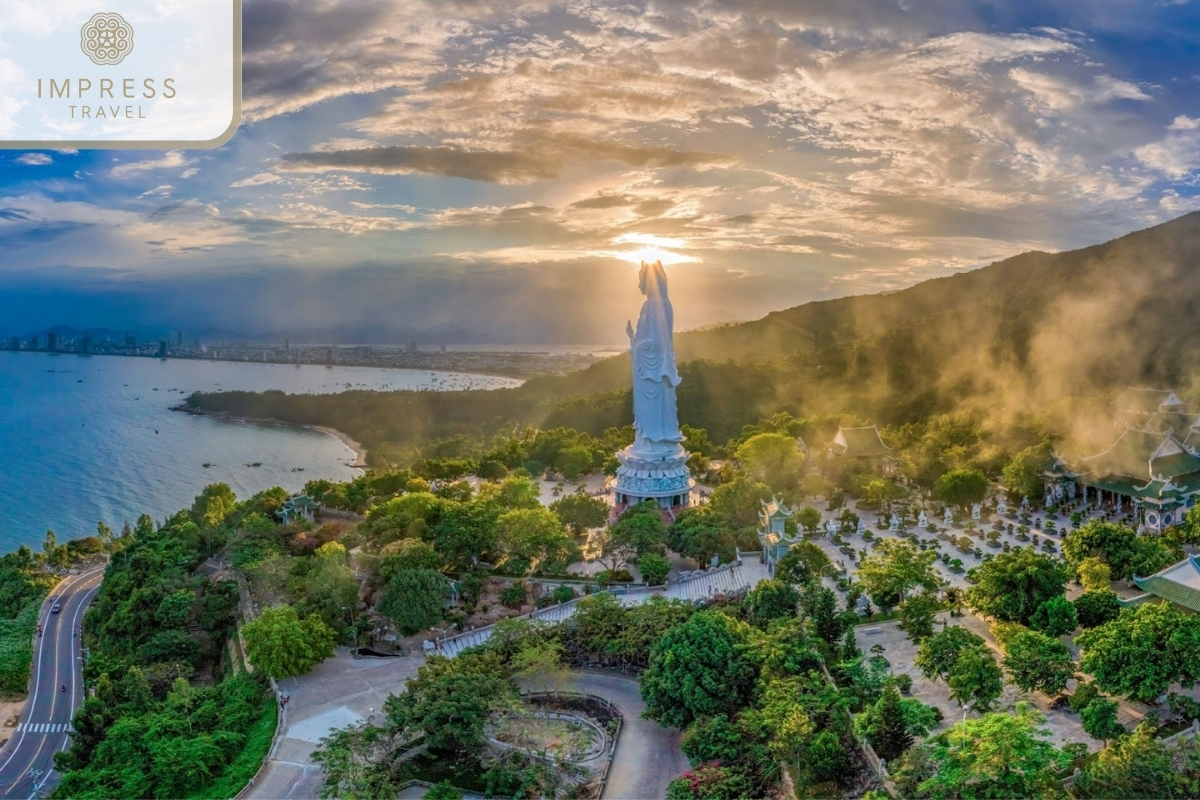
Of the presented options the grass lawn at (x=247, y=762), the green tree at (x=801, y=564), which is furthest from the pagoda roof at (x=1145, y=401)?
the grass lawn at (x=247, y=762)

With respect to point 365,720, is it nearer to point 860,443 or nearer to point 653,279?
point 653,279

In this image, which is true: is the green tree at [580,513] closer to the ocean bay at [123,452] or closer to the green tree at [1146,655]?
the green tree at [1146,655]

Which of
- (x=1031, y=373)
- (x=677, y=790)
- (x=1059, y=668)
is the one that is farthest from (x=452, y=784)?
(x=1031, y=373)

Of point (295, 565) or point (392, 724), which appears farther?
point (295, 565)

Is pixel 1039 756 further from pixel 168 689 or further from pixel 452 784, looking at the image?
pixel 168 689

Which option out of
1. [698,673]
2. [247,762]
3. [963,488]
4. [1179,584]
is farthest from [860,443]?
[247,762]
